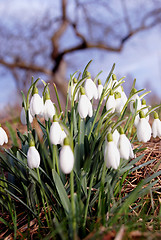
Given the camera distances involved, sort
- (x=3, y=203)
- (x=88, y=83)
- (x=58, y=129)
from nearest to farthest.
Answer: (x=58, y=129) < (x=88, y=83) < (x=3, y=203)

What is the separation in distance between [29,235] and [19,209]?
0.34 metres

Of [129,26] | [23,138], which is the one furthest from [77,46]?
[23,138]

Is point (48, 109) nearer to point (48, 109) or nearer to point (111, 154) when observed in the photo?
point (48, 109)

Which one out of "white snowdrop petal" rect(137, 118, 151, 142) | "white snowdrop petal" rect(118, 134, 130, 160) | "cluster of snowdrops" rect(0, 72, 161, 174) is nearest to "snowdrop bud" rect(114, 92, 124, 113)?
"cluster of snowdrops" rect(0, 72, 161, 174)

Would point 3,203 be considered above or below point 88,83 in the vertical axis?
below

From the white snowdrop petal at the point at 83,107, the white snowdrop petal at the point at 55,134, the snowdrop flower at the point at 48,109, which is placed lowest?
the white snowdrop petal at the point at 55,134

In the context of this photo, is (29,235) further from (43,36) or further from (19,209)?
(43,36)

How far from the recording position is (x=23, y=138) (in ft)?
5.20

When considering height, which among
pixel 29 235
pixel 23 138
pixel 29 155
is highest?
pixel 23 138

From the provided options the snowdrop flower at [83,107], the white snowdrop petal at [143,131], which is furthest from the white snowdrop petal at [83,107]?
the white snowdrop petal at [143,131]

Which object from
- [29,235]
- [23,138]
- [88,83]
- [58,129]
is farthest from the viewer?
[23,138]

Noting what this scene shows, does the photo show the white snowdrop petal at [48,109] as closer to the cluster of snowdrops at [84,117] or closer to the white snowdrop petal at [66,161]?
the cluster of snowdrops at [84,117]

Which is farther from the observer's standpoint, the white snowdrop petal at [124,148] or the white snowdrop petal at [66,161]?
the white snowdrop petal at [124,148]

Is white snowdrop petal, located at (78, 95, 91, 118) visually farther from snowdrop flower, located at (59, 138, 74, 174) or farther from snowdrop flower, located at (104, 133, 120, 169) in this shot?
snowdrop flower, located at (59, 138, 74, 174)
